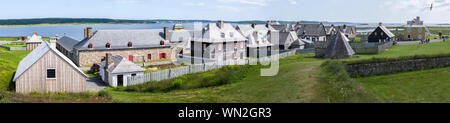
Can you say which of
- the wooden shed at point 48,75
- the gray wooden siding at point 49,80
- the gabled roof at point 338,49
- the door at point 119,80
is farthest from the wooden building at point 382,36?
the wooden shed at point 48,75

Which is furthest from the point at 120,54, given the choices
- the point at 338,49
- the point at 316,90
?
the point at 316,90

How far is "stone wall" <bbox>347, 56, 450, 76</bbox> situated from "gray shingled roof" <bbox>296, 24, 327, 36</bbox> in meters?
52.9

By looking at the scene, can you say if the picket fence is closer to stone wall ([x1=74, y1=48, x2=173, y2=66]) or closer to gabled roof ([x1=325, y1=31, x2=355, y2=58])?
gabled roof ([x1=325, y1=31, x2=355, y2=58])

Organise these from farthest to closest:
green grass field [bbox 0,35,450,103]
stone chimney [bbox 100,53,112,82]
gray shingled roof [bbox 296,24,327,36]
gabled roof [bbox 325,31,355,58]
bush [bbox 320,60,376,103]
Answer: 1. gray shingled roof [bbox 296,24,327,36]
2. gabled roof [bbox 325,31,355,58]
3. stone chimney [bbox 100,53,112,82]
4. green grass field [bbox 0,35,450,103]
5. bush [bbox 320,60,376,103]

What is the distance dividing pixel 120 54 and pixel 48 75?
920 inches

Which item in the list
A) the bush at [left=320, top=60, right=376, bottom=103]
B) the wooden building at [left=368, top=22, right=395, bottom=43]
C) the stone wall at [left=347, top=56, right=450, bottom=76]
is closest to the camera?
the bush at [left=320, top=60, right=376, bottom=103]

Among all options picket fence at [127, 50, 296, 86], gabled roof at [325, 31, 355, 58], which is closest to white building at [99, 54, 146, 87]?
picket fence at [127, 50, 296, 86]

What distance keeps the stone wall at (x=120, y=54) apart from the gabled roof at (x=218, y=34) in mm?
6578

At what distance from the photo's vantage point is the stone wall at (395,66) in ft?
96.0

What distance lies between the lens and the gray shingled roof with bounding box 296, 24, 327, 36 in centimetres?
8503
